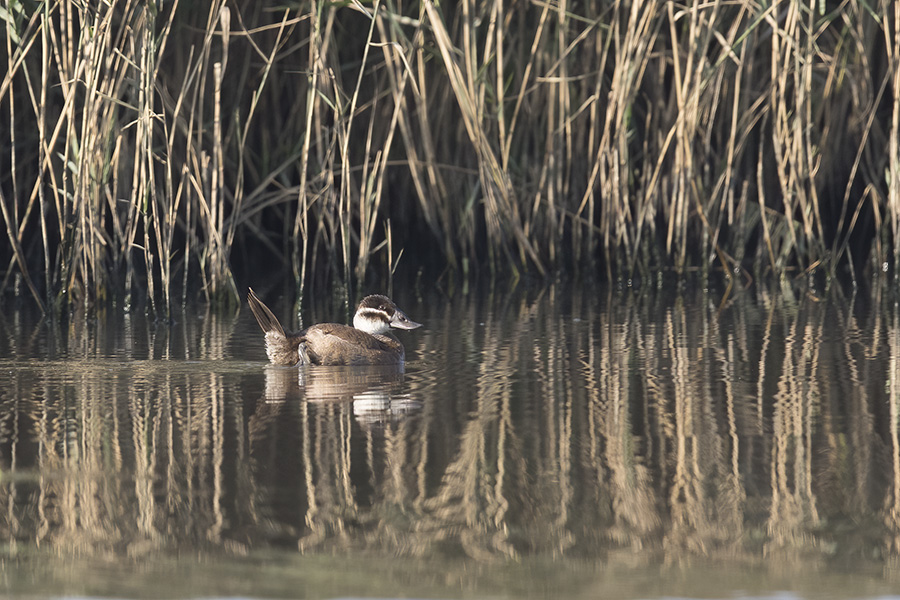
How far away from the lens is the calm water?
3391mm

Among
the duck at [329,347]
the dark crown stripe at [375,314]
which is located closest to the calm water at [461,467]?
the duck at [329,347]

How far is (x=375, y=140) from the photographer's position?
10.4 m

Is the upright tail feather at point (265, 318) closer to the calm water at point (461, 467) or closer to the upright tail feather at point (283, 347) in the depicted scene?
the upright tail feather at point (283, 347)

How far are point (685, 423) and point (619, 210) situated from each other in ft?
14.3

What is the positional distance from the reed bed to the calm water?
4.37 ft

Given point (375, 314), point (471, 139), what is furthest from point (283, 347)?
point (471, 139)

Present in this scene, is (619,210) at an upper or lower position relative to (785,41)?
lower

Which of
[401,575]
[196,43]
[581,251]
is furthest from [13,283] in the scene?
[401,575]

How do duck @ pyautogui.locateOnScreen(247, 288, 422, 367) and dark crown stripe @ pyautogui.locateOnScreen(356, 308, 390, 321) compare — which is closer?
duck @ pyautogui.locateOnScreen(247, 288, 422, 367)

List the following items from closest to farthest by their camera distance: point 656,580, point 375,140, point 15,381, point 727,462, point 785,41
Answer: point 656,580 → point 727,462 → point 15,381 → point 785,41 → point 375,140

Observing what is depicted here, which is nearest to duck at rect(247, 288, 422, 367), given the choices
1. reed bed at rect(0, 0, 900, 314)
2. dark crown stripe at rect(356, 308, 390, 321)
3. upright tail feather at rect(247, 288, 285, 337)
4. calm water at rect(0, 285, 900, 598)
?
upright tail feather at rect(247, 288, 285, 337)

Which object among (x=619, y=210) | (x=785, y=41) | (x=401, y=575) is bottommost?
(x=401, y=575)

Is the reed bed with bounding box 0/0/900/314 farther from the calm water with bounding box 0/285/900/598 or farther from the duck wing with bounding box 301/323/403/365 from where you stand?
the duck wing with bounding box 301/323/403/365

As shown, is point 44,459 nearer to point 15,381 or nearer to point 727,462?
point 15,381
